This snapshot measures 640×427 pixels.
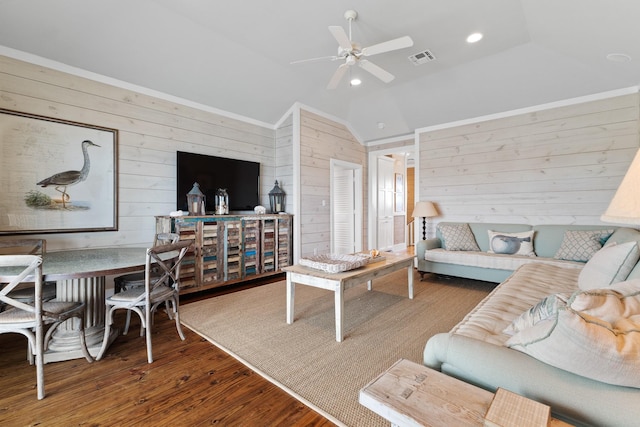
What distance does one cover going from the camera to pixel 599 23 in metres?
2.65

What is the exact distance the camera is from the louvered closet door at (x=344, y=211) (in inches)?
242

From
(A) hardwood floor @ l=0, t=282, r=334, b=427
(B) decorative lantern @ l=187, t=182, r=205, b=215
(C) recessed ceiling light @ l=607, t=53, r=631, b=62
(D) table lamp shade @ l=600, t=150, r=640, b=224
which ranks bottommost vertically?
(A) hardwood floor @ l=0, t=282, r=334, b=427

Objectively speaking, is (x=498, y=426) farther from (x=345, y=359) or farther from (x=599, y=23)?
(x=599, y=23)

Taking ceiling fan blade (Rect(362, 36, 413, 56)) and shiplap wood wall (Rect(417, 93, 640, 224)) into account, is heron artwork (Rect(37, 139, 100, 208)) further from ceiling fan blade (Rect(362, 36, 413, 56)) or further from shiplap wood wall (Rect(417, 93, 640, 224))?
shiplap wood wall (Rect(417, 93, 640, 224))

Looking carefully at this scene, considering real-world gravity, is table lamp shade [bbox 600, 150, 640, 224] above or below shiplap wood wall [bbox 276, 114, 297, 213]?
below

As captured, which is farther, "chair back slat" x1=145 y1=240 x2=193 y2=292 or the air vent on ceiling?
the air vent on ceiling

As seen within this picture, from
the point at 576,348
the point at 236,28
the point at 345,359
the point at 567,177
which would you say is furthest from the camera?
the point at 567,177

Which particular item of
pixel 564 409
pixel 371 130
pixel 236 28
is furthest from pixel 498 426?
pixel 371 130

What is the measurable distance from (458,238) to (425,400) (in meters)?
3.83

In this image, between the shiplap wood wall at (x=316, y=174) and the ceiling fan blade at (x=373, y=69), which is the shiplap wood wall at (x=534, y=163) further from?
the ceiling fan blade at (x=373, y=69)

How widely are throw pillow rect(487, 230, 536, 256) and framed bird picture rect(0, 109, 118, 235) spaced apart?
16.4 feet

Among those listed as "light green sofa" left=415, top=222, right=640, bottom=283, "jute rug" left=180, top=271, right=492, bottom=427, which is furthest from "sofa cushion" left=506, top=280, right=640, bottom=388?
"light green sofa" left=415, top=222, right=640, bottom=283

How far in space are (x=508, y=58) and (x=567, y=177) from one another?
1.85m

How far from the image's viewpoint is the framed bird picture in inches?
111
